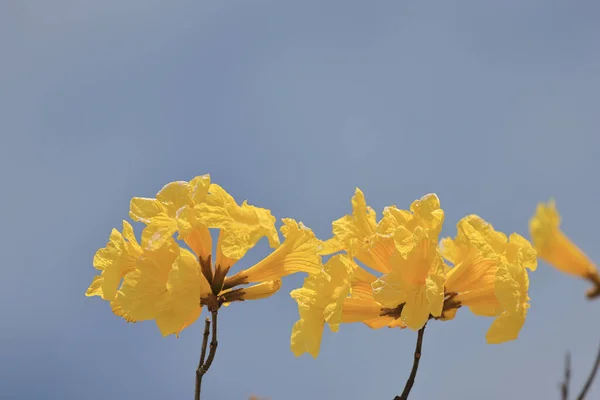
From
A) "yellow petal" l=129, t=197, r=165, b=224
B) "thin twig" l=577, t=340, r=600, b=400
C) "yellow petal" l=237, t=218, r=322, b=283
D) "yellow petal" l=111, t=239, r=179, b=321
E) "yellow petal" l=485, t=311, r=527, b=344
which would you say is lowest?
"thin twig" l=577, t=340, r=600, b=400

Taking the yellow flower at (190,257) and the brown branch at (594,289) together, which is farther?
the yellow flower at (190,257)

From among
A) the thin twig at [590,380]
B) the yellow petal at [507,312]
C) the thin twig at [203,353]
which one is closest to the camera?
the thin twig at [590,380]

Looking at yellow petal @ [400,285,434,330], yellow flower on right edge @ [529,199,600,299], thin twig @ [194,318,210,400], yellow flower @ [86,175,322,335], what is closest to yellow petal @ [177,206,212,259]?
yellow flower @ [86,175,322,335]

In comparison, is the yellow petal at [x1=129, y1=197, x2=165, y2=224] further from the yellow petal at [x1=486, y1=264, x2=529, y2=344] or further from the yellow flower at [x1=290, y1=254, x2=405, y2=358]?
the yellow petal at [x1=486, y1=264, x2=529, y2=344]

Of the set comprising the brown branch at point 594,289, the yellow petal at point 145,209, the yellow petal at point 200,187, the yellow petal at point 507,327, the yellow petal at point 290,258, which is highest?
the yellow petal at point 200,187

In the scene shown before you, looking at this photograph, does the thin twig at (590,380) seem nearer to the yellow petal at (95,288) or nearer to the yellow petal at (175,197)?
the yellow petal at (175,197)

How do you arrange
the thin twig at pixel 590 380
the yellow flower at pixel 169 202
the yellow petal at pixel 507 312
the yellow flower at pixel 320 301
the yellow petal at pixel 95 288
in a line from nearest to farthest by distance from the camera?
1. the thin twig at pixel 590 380
2. the yellow petal at pixel 507 312
3. the yellow flower at pixel 320 301
4. the yellow flower at pixel 169 202
5. the yellow petal at pixel 95 288

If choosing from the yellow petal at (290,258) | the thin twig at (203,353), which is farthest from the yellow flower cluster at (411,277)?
the thin twig at (203,353)

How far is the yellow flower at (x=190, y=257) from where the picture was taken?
4129mm

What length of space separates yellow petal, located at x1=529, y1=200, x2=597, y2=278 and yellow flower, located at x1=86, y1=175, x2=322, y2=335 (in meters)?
2.03

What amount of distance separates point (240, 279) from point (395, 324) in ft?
3.49

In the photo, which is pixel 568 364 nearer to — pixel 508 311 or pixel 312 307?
pixel 508 311

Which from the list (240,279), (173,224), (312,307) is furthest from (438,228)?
(173,224)

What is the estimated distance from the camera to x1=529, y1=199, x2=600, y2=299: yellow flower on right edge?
2.50 meters
